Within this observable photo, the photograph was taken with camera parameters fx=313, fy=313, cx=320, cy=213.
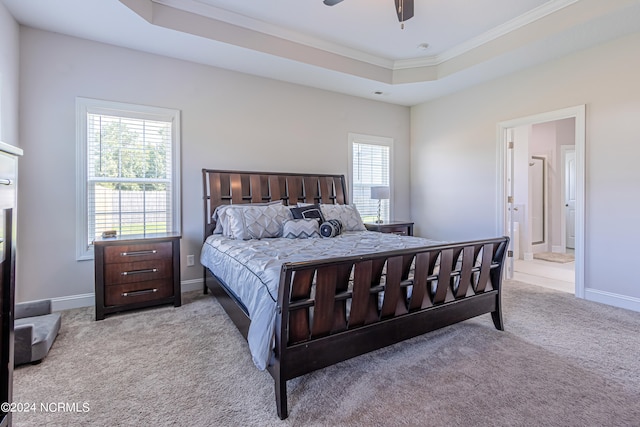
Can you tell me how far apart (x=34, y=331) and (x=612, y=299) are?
531cm

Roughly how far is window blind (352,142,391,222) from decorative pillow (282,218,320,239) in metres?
1.85

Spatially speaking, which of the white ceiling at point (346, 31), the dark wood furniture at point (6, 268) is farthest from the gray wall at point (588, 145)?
the dark wood furniture at point (6, 268)

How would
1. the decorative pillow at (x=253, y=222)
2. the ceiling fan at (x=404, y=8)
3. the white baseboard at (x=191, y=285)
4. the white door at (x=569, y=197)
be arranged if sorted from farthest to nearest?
the white door at (x=569, y=197) < the white baseboard at (x=191, y=285) < the decorative pillow at (x=253, y=222) < the ceiling fan at (x=404, y=8)

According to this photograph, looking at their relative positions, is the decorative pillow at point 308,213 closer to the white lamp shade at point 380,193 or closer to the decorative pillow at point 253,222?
the decorative pillow at point 253,222

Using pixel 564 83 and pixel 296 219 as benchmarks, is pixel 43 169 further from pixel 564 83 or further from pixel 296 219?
pixel 564 83

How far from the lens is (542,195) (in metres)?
6.48

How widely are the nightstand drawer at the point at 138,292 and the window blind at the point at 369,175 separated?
122 inches

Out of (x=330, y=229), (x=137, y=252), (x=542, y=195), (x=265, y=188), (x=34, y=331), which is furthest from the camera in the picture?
(x=542, y=195)

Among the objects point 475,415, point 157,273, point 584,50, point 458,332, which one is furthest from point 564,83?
point 157,273

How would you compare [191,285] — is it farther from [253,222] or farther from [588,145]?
[588,145]

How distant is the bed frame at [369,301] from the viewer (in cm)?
168

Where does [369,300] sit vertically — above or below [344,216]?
below

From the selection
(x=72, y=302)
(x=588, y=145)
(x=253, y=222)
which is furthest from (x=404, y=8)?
(x=72, y=302)

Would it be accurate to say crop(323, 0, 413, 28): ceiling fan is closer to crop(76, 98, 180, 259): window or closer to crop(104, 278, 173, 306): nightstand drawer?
→ crop(76, 98, 180, 259): window
